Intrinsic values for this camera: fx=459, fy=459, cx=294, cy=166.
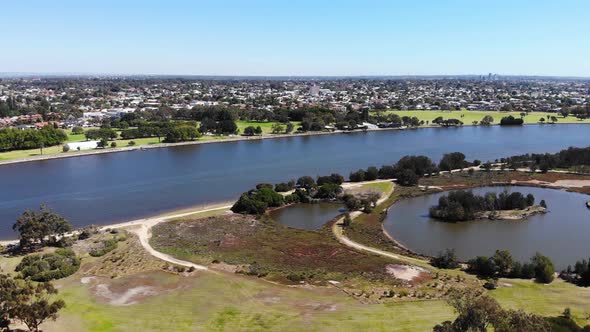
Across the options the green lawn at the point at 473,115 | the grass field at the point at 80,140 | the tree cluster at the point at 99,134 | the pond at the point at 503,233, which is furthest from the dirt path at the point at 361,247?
the green lawn at the point at 473,115

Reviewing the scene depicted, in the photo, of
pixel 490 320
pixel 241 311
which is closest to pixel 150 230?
pixel 241 311

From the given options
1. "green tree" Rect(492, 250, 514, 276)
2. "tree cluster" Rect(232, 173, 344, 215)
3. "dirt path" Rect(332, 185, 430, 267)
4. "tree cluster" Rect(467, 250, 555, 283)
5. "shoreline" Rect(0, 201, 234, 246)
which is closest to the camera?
"tree cluster" Rect(467, 250, 555, 283)

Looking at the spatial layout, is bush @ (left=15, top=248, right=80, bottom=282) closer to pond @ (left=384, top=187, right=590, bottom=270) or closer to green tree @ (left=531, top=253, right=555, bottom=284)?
pond @ (left=384, top=187, right=590, bottom=270)

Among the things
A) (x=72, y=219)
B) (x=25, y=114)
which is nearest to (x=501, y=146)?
(x=72, y=219)

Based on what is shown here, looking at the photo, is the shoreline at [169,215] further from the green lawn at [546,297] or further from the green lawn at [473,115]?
the green lawn at [473,115]

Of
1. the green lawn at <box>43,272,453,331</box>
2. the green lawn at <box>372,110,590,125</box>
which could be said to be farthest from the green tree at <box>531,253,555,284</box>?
the green lawn at <box>372,110,590,125</box>

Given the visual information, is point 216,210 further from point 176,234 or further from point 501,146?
point 501,146
